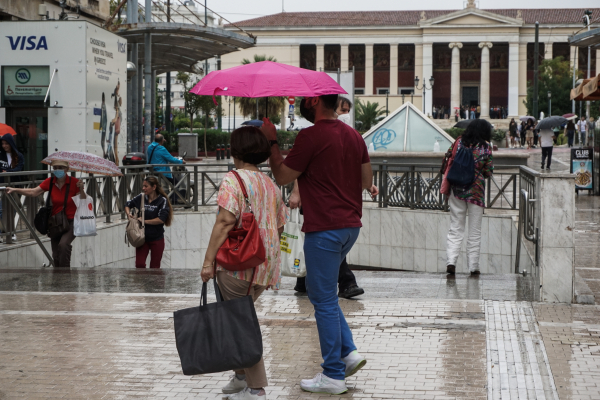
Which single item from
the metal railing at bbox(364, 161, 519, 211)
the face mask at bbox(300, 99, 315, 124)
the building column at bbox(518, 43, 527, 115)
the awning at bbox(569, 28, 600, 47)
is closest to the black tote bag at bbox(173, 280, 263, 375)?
the face mask at bbox(300, 99, 315, 124)

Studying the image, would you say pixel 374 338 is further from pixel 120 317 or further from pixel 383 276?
pixel 383 276

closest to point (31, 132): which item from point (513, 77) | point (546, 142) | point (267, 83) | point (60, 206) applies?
point (60, 206)

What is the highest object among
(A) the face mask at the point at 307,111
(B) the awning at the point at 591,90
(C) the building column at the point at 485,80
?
(C) the building column at the point at 485,80

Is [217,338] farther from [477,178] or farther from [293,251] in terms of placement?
[477,178]

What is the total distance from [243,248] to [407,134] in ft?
66.7

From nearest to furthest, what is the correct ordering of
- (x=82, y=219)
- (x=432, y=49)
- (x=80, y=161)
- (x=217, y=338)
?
1. (x=217, y=338)
2. (x=80, y=161)
3. (x=82, y=219)
4. (x=432, y=49)

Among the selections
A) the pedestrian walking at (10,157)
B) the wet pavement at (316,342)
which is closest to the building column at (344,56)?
the pedestrian walking at (10,157)

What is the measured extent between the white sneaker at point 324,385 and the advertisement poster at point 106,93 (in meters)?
9.17

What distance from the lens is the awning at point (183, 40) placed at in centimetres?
1662

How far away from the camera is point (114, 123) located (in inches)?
563

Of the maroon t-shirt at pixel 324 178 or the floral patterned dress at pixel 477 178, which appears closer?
the maroon t-shirt at pixel 324 178

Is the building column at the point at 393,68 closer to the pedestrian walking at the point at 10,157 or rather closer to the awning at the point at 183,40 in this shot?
the awning at the point at 183,40

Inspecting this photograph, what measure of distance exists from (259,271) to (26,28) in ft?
31.6

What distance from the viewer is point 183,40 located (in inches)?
714
